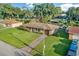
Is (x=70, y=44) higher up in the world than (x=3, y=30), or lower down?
lower down

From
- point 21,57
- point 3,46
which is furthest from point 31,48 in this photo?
point 3,46

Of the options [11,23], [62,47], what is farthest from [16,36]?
[62,47]

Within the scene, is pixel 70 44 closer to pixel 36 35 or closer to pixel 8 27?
pixel 36 35

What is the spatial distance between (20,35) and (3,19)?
188 mm

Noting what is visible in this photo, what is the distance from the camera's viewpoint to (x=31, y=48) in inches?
61.4

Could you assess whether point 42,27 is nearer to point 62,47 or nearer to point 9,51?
point 62,47

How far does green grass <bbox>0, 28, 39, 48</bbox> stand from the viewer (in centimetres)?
156

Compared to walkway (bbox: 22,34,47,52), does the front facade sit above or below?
above

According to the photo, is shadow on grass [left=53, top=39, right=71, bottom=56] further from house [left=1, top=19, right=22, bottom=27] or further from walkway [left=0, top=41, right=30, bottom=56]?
house [left=1, top=19, right=22, bottom=27]

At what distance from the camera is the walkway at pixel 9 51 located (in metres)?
1.55

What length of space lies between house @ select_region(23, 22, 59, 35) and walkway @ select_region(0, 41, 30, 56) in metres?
0.20

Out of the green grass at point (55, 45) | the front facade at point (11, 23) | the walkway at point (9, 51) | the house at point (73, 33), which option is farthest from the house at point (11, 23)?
the house at point (73, 33)

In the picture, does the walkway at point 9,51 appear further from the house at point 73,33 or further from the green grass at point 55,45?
the house at point 73,33

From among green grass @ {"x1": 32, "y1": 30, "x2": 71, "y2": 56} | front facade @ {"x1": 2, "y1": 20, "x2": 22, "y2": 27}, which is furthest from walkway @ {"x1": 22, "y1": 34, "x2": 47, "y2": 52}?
front facade @ {"x1": 2, "y1": 20, "x2": 22, "y2": 27}
